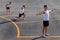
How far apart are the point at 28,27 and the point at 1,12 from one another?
6825 mm

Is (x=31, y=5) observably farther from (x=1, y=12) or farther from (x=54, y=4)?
(x=1, y=12)

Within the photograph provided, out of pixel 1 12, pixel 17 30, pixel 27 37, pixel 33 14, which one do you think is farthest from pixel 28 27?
pixel 1 12

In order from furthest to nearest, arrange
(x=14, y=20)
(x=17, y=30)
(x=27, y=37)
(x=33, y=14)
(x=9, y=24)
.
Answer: (x=33, y=14) → (x=14, y=20) → (x=9, y=24) → (x=17, y=30) → (x=27, y=37)

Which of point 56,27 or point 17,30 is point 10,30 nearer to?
point 17,30

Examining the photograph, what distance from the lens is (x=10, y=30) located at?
19000 millimetres

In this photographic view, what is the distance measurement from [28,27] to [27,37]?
2594 millimetres

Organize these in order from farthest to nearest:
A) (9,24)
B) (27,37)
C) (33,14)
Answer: (33,14) → (9,24) → (27,37)

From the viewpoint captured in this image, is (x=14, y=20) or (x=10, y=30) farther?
(x=14, y=20)

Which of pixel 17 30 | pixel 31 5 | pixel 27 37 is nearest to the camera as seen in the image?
pixel 27 37

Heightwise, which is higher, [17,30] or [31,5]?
[31,5]

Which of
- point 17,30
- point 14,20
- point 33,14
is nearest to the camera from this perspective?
point 17,30

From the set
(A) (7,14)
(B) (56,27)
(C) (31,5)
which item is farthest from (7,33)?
(C) (31,5)

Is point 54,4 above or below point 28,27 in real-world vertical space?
above

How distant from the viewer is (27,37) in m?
17.3
